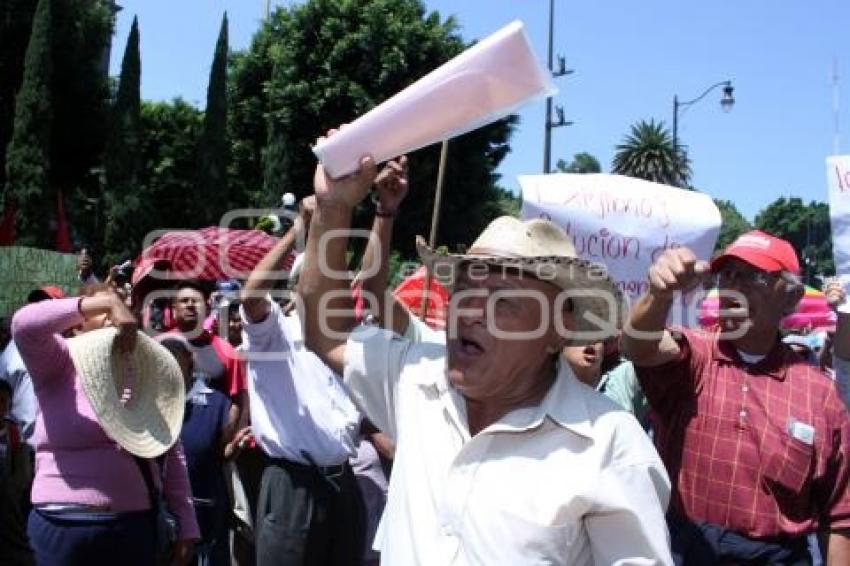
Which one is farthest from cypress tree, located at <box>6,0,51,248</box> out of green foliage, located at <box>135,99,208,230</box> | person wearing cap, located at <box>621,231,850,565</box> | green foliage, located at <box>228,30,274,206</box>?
person wearing cap, located at <box>621,231,850,565</box>

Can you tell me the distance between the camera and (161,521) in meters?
3.97

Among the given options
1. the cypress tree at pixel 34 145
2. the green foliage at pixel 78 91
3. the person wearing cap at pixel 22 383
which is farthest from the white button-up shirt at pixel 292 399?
the green foliage at pixel 78 91

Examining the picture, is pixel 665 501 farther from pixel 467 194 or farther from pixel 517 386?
pixel 467 194

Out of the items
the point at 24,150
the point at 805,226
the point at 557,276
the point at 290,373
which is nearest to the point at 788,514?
the point at 557,276

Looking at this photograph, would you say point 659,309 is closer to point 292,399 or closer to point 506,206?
point 292,399

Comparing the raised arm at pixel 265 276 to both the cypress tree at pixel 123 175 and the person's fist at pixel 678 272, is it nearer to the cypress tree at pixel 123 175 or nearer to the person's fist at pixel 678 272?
the person's fist at pixel 678 272

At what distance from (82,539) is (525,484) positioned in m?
2.21

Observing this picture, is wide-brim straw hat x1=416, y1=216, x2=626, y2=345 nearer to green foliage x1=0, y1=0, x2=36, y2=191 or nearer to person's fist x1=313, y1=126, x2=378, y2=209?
person's fist x1=313, y1=126, x2=378, y2=209

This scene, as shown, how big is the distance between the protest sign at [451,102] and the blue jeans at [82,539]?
1.98 m

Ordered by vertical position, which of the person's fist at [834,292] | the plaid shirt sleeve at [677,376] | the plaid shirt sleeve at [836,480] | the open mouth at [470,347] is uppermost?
the person's fist at [834,292]

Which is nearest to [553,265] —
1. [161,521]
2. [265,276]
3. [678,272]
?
[678,272]

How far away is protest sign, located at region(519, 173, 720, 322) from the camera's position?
474cm

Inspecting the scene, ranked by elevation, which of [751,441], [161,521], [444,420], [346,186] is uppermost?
[346,186]

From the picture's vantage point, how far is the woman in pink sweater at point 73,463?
3.59m
